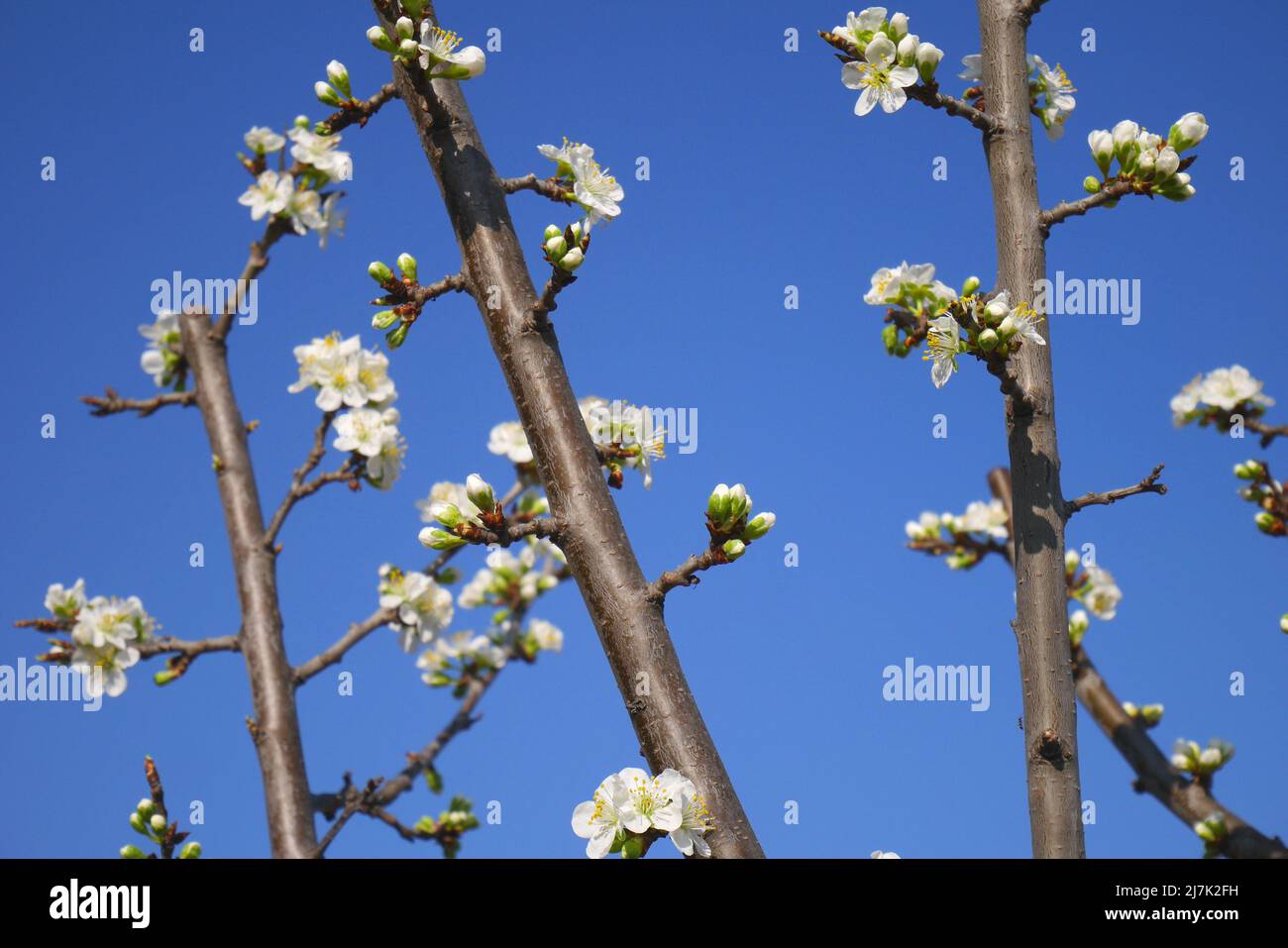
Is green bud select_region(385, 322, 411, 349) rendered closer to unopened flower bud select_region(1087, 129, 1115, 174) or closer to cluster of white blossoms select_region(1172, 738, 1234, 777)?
unopened flower bud select_region(1087, 129, 1115, 174)

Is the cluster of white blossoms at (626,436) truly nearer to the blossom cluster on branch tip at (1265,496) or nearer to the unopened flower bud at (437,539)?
the unopened flower bud at (437,539)

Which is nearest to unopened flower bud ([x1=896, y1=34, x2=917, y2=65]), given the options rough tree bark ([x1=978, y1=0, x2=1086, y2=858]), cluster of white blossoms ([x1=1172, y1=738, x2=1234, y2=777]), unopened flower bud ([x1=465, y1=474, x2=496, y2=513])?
rough tree bark ([x1=978, y1=0, x2=1086, y2=858])

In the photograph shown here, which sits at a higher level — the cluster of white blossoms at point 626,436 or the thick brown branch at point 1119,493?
the cluster of white blossoms at point 626,436

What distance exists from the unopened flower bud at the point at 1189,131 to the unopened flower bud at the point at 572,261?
182 cm

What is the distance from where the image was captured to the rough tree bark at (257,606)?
12.4 ft

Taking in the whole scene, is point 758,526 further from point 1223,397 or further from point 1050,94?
point 1223,397

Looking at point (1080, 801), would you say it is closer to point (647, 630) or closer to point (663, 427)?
point (647, 630)

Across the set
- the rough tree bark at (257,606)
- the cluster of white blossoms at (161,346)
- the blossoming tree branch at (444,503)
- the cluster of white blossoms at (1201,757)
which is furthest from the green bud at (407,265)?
the cluster of white blossoms at (1201,757)

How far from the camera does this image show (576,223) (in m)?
2.51

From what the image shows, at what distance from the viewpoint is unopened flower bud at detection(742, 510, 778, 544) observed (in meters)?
2.45

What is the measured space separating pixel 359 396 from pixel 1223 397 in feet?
13.8
